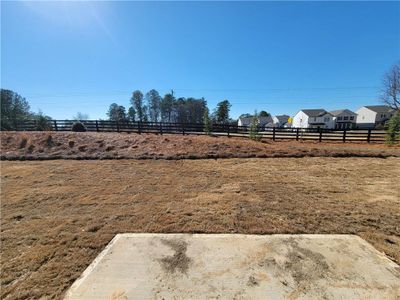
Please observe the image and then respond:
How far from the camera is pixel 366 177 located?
19.1 ft

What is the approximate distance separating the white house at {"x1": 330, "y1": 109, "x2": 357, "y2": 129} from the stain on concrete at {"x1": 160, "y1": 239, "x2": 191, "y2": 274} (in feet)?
193

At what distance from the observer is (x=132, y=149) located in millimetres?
9680

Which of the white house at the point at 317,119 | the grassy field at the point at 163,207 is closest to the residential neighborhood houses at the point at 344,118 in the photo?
the white house at the point at 317,119

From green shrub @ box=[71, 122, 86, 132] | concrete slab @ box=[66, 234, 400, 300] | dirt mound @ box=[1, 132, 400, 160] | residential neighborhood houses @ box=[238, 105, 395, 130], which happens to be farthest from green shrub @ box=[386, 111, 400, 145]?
residential neighborhood houses @ box=[238, 105, 395, 130]

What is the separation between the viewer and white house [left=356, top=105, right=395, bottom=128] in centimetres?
4728

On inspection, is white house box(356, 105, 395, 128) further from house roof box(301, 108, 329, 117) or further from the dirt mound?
the dirt mound

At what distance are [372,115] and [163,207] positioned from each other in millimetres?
63221

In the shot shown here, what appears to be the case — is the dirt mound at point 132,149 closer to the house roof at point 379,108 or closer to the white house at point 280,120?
the house roof at point 379,108

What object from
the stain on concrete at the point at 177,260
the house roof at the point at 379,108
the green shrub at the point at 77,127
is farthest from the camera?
the house roof at the point at 379,108

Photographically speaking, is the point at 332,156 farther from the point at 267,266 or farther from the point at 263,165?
the point at 267,266

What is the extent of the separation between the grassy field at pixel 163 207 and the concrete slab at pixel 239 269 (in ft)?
0.79

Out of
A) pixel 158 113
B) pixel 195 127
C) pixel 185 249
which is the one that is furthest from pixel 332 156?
pixel 158 113

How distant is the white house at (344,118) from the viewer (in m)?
50.1

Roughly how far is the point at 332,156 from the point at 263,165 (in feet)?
12.7
